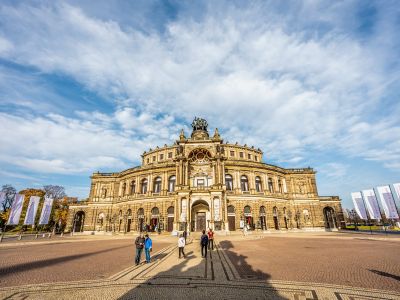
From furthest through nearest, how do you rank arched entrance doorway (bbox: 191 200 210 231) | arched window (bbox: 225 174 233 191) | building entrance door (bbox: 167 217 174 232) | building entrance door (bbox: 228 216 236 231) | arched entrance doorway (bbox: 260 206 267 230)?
arched window (bbox: 225 174 233 191) < arched entrance doorway (bbox: 260 206 267 230) < building entrance door (bbox: 167 217 174 232) < building entrance door (bbox: 228 216 236 231) < arched entrance doorway (bbox: 191 200 210 231)

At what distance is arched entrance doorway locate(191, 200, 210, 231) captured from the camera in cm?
3675

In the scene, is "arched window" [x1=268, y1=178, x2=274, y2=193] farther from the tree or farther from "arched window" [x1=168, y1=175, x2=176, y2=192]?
the tree

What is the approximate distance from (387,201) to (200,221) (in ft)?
96.7

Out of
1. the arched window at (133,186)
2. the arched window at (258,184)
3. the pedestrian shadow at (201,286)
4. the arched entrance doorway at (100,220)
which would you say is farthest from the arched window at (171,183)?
the pedestrian shadow at (201,286)

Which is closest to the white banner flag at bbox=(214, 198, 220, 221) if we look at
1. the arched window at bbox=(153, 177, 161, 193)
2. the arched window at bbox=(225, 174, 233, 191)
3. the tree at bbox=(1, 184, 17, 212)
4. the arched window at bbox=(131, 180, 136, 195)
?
the arched window at bbox=(225, 174, 233, 191)

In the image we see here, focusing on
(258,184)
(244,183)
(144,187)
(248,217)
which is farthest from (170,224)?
(258,184)

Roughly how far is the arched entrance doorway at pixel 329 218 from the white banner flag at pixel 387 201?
61.6 ft

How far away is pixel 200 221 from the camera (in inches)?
1463

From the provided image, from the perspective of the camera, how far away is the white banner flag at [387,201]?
95.9 feet

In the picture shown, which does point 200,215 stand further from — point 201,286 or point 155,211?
point 201,286

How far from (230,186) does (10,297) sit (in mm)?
36300

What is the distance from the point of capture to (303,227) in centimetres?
4350

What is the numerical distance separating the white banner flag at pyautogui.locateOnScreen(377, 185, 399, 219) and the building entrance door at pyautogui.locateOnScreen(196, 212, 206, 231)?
92.3 ft

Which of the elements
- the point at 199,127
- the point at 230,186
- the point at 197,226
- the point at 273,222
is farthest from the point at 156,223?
the point at 199,127
